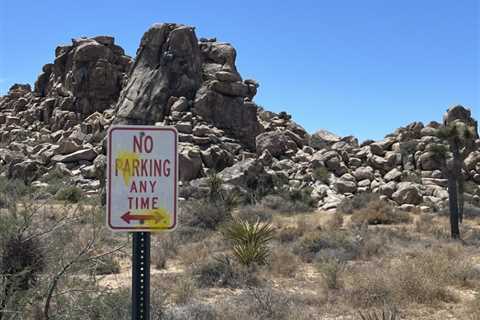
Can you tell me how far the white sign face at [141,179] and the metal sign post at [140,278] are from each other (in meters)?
0.09

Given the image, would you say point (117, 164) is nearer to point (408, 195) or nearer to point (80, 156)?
point (408, 195)

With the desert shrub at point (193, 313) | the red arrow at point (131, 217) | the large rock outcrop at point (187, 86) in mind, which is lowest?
the desert shrub at point (193, 313)

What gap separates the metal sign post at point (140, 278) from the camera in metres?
3.04

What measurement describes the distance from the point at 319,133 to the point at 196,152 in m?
16.4

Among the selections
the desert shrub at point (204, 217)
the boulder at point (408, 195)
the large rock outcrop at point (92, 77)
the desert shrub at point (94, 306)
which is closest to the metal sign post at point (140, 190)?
the desert shrub at point (94, 306)

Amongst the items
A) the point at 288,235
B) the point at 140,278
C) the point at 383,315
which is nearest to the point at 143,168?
the point at 140,278

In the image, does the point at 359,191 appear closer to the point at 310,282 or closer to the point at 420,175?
the point at 420,175

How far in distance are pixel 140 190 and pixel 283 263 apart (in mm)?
10622

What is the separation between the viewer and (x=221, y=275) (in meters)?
11.5

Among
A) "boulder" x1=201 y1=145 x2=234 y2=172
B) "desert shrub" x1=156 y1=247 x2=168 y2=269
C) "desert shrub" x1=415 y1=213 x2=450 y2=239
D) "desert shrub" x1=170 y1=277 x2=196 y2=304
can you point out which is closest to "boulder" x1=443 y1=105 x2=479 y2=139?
"boulder" x1=201 y1=145 x2=234 y2=172

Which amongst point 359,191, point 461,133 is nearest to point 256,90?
point 359,191

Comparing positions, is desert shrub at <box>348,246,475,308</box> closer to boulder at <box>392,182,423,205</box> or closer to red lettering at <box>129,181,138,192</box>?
red lettering at <box>129,181,138,192</box>

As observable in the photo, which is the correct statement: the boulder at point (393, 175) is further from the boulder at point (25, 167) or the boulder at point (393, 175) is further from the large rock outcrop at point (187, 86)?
the boulder at point (25, 167)

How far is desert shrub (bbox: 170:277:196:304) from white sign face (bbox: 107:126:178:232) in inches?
254
